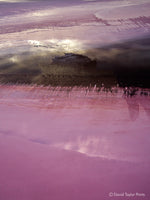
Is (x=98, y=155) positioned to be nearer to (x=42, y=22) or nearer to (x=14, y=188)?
(x=14, y=188)

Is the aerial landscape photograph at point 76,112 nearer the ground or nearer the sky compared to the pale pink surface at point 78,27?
nearer the ground

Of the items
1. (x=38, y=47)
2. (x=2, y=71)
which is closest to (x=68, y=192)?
(x=2, y=71)

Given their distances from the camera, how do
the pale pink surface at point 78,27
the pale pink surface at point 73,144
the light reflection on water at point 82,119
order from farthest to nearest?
the pale pink surface at point 78,27
the light reflection on water at point 82,119
the pale pink surface at point 73,144

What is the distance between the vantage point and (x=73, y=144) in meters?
1.00

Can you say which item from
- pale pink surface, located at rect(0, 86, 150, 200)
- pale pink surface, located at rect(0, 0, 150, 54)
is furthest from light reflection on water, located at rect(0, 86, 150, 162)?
pale pink surface, located at rect(0, 0, 150, 54)

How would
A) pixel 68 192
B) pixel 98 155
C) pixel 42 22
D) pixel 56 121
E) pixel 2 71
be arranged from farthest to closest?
1. pixel 42 22
2. pixel 2 71
3. pixel 56 121
4. pixel 98 155
5. pixel 68 192

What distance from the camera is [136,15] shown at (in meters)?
2.53

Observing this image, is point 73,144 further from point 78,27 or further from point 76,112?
point 78,27

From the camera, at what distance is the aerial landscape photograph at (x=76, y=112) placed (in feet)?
2.72

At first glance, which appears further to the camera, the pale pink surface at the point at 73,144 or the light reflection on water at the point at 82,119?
the light reflection on water at the point at 82,119

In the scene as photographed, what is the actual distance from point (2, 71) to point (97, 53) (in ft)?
3.24

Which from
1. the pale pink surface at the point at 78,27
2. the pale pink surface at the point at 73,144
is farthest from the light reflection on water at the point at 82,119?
the pale pink surface at the point at 78,27

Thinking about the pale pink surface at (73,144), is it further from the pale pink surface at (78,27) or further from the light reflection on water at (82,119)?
the pale pink surface at (78,27)

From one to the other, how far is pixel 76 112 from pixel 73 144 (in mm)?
271
